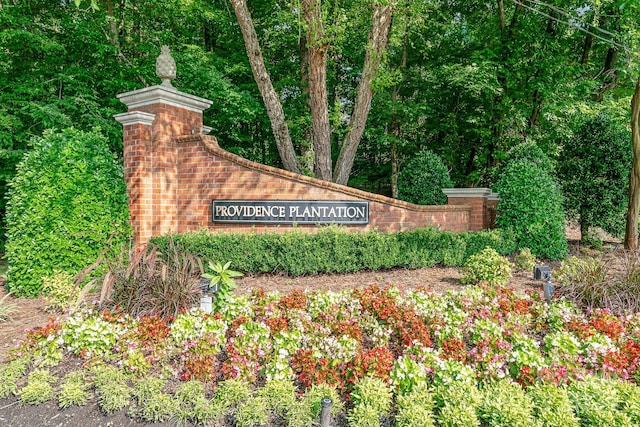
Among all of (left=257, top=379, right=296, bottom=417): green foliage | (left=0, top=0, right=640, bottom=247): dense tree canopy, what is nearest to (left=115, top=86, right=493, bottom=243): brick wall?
(left=0, top=0, right=640, bottom=247): dense tree canopy

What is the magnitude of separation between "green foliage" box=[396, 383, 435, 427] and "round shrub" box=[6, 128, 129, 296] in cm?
442

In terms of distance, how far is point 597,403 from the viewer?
2549 millimetres

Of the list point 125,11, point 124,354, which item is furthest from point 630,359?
point 125,11

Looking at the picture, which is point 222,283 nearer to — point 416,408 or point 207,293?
point 207,293

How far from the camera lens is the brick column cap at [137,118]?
6.25 m

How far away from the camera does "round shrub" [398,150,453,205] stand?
944 cm

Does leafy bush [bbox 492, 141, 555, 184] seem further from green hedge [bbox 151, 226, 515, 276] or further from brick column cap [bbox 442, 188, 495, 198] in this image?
green hedge [bbox 151, 226, 515, 276]

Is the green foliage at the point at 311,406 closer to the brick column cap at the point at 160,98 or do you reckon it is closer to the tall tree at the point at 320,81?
the brick column cap at the point at 160,98

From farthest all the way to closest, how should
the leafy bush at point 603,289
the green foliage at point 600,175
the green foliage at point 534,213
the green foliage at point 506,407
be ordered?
the green foliage at point 600,175
the green foliage at point 534,213
the leafy bush at point 603,289
the green foliage at point 506,407

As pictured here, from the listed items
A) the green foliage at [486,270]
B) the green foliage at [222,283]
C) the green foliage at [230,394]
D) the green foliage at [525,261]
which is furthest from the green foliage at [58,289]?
the green foliage at [525,261]

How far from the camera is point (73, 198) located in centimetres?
538

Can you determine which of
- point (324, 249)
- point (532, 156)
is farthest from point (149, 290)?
point (532, 156)

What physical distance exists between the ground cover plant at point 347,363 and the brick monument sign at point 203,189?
2754 millimetres

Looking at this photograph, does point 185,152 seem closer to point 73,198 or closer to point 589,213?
point 73,198
